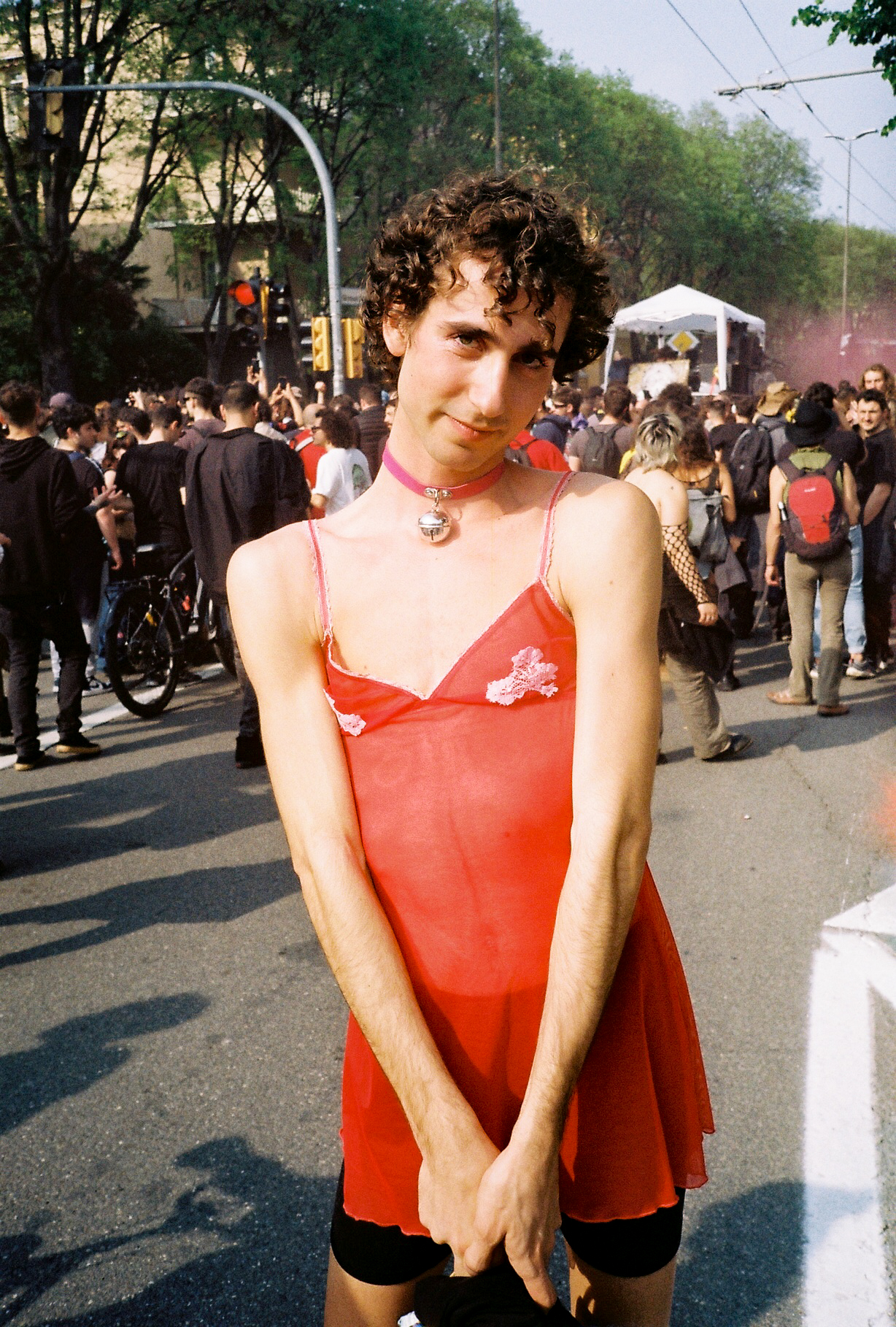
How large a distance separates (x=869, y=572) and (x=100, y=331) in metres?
25.5

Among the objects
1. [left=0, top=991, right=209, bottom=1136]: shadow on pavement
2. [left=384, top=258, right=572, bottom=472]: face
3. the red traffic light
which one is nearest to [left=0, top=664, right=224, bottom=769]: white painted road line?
[left=0, top=991, right=209, bottom=1136]: shadow on pavement

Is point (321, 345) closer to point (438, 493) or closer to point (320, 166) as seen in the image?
point (320, 166)

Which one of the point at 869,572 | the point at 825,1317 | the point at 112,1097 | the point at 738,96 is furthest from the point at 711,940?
the point at 738,96

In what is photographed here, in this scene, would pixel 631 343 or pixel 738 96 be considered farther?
pixel 631 343

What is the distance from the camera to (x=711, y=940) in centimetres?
415

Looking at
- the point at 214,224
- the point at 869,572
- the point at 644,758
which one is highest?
the point at 214,224

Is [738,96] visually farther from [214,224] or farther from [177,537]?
[177,537]

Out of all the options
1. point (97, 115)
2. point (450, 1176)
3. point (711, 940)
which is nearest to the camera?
point (450, 1176)

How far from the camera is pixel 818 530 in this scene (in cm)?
721

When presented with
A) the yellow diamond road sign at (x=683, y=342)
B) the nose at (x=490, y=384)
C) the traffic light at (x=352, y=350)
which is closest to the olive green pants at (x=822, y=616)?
the nose at (x=490, y=384)

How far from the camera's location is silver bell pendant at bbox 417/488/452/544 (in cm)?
149

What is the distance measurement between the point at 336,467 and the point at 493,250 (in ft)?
22.2

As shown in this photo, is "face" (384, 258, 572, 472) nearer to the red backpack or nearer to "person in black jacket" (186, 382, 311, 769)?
"person in black jacket" (186, 382, 311, 769)

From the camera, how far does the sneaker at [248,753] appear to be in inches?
263
